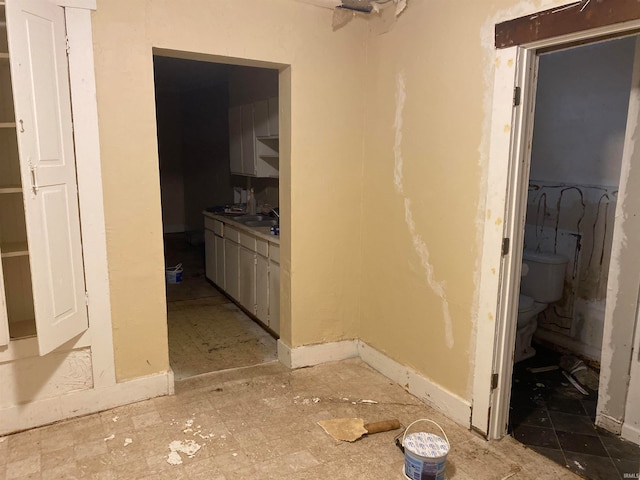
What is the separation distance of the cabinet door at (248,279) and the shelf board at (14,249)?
1.86 metres

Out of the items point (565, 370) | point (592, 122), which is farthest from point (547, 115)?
point (565, 370)

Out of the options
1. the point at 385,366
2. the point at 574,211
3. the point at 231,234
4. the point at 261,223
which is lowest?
the point at 385,366

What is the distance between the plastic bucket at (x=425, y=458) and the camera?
2.18 meters

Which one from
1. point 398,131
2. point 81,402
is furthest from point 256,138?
point 81,402

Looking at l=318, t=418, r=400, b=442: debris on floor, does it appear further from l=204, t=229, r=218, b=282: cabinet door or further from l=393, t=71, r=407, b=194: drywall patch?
l=204, t=229, r=218, b=282: cabinet door

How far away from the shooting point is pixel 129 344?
114 inches

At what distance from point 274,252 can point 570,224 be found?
230cm

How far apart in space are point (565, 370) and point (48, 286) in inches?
134

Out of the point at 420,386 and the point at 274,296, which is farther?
the point at 274,296

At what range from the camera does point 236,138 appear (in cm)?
504

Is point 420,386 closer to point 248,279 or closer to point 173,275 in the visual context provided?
point 248,279

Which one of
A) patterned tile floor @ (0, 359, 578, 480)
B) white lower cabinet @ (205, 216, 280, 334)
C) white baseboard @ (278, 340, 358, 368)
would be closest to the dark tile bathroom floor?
patterned tile floor @ (0, 359, 578, 480)

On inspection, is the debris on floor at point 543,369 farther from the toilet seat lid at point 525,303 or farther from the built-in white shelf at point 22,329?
the built-in white shelf at point 22,329

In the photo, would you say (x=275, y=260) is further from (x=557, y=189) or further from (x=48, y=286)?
(x=557, y=189)
